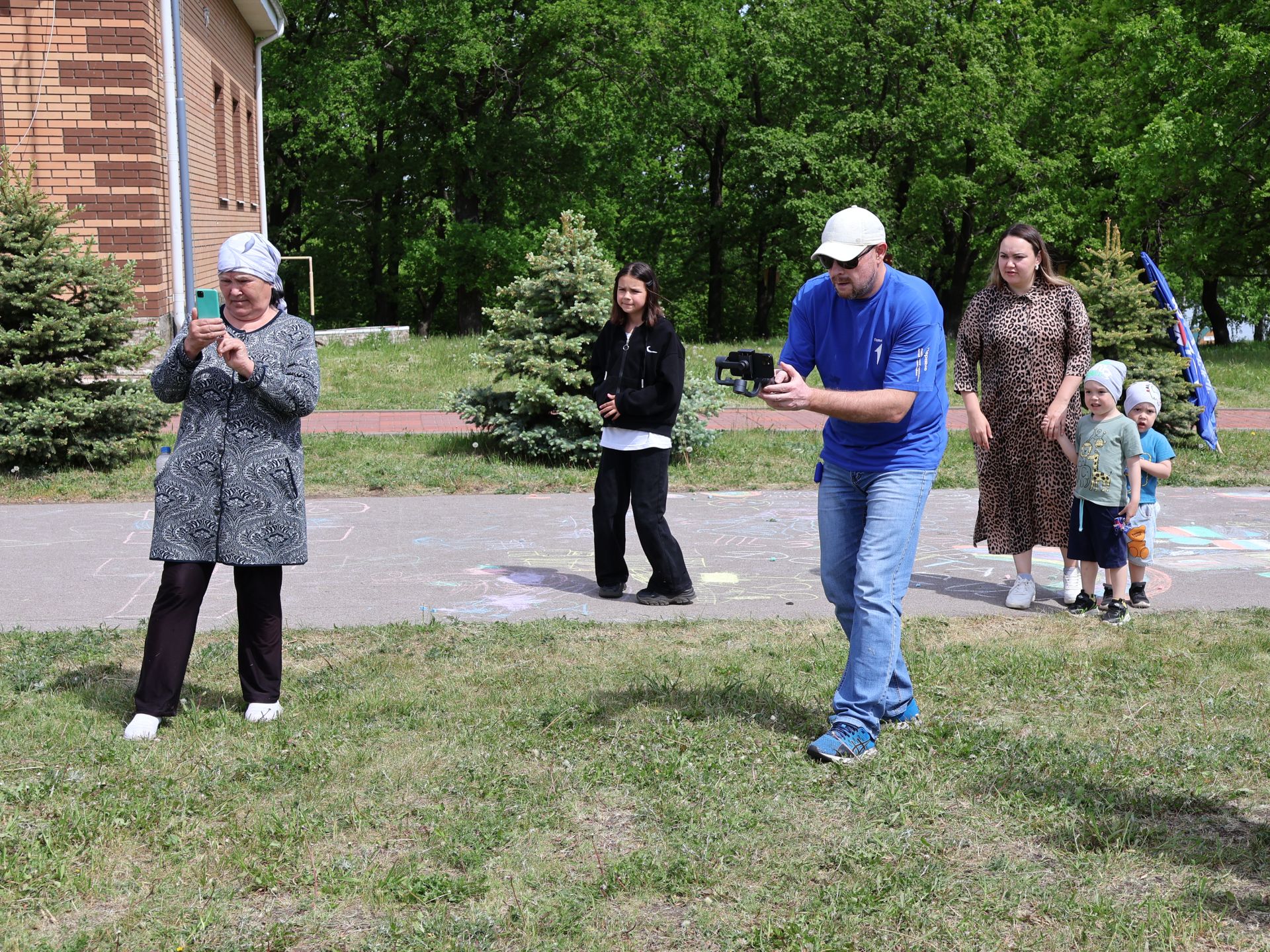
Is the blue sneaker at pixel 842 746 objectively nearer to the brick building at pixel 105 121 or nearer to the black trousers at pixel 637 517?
the black trousers at pixel 637 517

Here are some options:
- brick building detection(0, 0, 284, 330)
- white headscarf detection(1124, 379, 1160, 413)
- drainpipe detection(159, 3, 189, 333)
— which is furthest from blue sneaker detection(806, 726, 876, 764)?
drainpipe detection(159, 3, 189, 333)

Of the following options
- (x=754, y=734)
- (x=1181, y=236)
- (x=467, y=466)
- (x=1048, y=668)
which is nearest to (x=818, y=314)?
(x=754, y=734)

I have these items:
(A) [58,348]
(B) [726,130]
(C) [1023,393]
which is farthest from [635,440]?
(B) [726,130]

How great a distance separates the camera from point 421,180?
121ft

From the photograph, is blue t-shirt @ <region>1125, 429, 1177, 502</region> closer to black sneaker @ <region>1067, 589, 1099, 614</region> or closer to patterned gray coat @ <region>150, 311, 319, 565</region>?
black sneaker @ <region>1067, 589, 1099, 614</region>

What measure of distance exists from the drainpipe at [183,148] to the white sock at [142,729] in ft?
36.1

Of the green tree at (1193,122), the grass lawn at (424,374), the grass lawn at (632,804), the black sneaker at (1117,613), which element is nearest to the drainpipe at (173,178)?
the grass lawn at (424,374)

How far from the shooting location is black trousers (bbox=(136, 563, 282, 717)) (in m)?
4.84

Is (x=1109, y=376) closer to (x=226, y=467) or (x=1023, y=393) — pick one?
(x=1023, y=393)

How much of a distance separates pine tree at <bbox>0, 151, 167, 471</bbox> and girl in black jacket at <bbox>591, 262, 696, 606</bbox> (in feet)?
18.1

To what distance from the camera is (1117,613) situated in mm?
6691

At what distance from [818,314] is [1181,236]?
27388 millimetres

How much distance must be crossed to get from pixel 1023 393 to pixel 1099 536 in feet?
2.76

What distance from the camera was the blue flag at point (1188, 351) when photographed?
1197 cm
